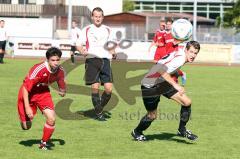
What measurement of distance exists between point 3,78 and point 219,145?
42.0 feet

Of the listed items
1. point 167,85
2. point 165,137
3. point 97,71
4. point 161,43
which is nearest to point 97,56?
point 97,71

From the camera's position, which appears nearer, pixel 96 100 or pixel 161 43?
pixel 96 100

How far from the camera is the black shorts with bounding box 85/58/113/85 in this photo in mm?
12531

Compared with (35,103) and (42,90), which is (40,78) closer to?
(42,90)

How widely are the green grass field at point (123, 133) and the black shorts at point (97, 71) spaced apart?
0.81 m

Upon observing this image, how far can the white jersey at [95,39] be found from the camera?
12.5 metres

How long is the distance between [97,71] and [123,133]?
2201 millimetres

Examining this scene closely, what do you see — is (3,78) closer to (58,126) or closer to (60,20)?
Result: (58,126)

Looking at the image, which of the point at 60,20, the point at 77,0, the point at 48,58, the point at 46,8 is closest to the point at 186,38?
the point at 48,58

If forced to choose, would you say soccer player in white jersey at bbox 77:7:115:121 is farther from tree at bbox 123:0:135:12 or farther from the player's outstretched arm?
tree at bbox 123:0:135:12

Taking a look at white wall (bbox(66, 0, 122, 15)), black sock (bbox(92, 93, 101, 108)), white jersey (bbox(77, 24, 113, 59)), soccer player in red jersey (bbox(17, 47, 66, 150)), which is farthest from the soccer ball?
white wall (bbox(66, 0, 122, 15))

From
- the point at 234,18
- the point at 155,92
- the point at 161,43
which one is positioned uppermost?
the point at 234,18

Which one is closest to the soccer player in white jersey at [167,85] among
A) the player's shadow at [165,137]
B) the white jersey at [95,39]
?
the player's shadow at [165,137]

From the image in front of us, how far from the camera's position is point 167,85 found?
32.4ft
